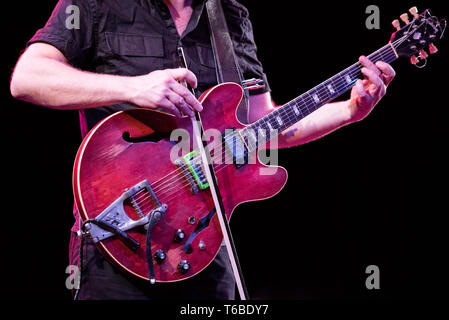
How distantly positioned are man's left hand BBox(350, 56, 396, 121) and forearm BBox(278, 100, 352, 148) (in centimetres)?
6

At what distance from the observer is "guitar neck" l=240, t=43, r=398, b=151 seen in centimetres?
171

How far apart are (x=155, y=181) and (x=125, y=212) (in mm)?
159

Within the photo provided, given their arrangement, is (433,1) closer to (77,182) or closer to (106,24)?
(106,24)

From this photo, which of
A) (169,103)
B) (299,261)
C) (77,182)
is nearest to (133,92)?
(169,103)

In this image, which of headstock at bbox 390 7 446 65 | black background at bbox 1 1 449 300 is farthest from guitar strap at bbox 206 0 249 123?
black background at bbox 1 1 449 300

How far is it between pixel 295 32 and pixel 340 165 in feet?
3.77

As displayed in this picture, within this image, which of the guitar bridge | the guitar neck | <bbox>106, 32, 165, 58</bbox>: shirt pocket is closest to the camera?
the guitar bridge

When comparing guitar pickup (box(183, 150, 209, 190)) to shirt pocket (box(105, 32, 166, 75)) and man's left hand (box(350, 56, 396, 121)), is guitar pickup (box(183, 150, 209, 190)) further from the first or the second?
man's left hand (box(350, 56, 396, 121))

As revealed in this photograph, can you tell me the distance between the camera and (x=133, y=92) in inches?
52.6

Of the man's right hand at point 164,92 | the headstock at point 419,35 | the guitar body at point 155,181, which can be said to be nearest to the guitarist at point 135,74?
the man's right hand at point 164,92

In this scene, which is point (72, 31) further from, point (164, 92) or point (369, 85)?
point (369, 85)

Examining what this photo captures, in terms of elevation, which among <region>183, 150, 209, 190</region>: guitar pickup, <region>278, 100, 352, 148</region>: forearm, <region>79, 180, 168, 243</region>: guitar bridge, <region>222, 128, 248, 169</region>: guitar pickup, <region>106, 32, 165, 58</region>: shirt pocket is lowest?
<region>79, 180, 168, 243</region>: guitar bridge

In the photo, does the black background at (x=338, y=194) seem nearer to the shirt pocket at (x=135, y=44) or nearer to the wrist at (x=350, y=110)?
the wrist at (x=350, y=110)

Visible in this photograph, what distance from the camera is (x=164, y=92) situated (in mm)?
1317
